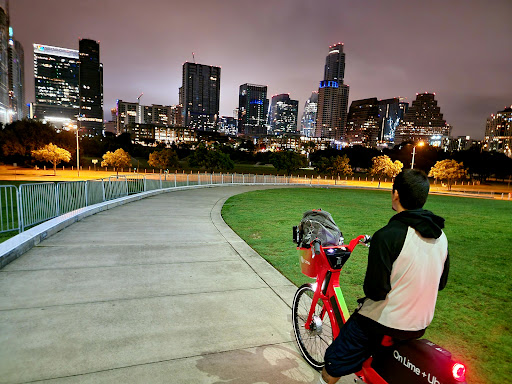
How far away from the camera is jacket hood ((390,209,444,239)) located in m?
1.74

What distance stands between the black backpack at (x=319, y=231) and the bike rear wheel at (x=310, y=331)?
62 cm

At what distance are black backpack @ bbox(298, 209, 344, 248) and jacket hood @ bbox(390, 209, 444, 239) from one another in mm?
997

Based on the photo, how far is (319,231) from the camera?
2799mm

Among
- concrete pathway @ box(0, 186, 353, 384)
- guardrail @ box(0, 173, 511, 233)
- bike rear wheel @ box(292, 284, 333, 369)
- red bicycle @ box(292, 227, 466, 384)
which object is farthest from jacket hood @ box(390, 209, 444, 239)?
guardrail @ box(0, 173, 511, 233)

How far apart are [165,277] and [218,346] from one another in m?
2.26

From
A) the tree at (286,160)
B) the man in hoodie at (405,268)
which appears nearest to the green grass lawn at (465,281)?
the man in hoodie at (405,268)

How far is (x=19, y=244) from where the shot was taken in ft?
19.4

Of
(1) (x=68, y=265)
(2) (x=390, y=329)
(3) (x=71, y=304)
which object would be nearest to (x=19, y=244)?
(1) (x=68, y=265)

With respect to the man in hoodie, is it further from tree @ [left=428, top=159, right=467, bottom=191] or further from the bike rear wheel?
tree @ [left=428, top=159, right=467, bottom=191]

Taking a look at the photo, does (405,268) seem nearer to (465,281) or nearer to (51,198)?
(465,281)

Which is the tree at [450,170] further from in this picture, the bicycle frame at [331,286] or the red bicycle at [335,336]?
the bicycle frame at [331,286]

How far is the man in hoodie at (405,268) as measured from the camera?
1.80m

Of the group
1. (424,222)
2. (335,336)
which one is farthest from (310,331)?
(424,222)

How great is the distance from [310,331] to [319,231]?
3.93 feet
